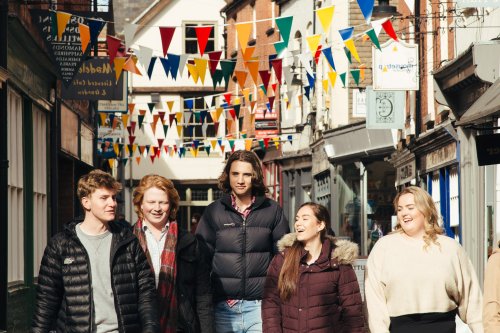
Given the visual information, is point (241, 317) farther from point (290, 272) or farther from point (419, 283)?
point (419, 283)

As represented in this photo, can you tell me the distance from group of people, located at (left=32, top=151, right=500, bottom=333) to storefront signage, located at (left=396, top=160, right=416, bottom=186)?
19.2 m

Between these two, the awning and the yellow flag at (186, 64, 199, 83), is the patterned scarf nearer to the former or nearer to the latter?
the awning

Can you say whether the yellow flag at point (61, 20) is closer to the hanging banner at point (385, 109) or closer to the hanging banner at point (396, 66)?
the hanging banner at point (396, 66)

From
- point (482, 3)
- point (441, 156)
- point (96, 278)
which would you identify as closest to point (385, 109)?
point (441, 156)

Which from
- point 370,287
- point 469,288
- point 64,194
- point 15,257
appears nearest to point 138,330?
point 370,287

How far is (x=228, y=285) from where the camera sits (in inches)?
381

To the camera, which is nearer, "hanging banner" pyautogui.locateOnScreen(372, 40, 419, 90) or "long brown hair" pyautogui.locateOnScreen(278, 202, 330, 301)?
"long brown hair" pyautogui.locateOnScreen(278, 202, 330, 301)

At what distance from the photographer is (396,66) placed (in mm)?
25078

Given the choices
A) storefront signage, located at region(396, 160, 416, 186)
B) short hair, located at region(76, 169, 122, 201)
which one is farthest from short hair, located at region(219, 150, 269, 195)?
storefront signage, located at region(396, 160, 416, 186)

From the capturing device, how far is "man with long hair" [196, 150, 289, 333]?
31.8 ft

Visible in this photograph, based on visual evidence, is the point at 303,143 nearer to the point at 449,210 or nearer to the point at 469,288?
the point at 449,210

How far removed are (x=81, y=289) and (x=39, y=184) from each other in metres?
11.4

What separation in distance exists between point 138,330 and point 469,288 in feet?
7.33
